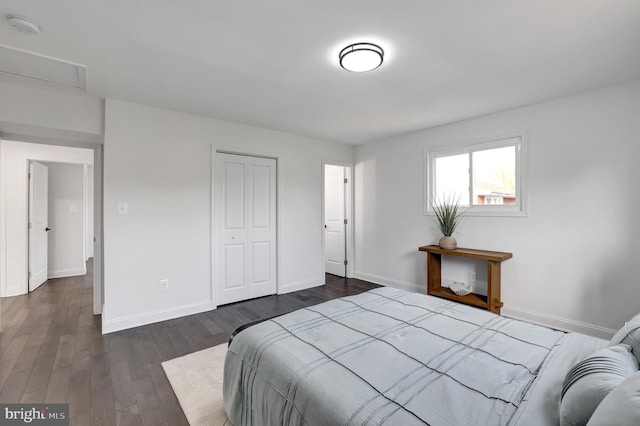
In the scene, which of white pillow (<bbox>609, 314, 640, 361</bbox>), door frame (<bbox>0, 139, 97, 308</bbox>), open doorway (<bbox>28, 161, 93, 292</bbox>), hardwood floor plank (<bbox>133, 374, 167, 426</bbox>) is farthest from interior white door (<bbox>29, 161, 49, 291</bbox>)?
white pillow (<bbox>609, 314, 640, 361</bbox>)

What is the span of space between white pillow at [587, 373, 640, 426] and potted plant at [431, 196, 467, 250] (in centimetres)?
300

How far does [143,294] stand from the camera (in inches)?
125

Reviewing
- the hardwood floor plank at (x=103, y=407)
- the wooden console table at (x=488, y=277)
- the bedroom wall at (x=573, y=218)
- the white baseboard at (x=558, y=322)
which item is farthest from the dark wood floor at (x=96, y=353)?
the bedroom wall at (x=573, y=218)

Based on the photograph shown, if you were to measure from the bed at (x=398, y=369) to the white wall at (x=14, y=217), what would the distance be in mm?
4452

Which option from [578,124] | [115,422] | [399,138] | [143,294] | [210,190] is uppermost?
[399,138]

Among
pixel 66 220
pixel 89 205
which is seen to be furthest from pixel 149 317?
pixel 89 205

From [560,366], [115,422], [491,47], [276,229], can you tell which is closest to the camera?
[560,366]

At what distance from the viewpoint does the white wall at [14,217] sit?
3979mm

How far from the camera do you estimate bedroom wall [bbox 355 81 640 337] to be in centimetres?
267

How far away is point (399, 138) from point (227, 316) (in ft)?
11.7

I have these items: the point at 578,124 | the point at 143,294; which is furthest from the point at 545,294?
the point at 143,294

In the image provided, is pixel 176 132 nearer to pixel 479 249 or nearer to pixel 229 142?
pixel 229 142

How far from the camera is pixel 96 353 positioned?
2.51 meters

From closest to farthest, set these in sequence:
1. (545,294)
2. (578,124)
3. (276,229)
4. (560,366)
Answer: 1. (560,366)
2. (578,124)
3. (545,294)
4. (276,229)
